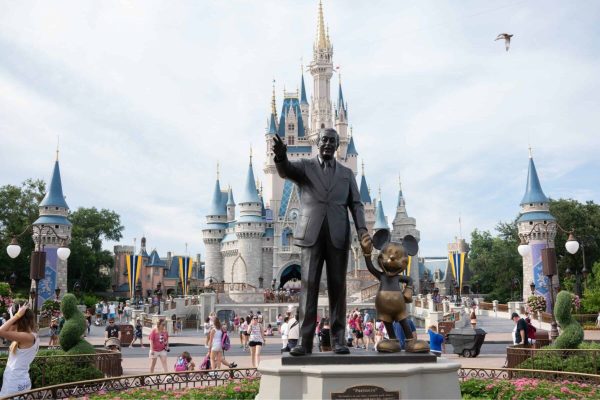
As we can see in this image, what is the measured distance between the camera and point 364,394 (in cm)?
588

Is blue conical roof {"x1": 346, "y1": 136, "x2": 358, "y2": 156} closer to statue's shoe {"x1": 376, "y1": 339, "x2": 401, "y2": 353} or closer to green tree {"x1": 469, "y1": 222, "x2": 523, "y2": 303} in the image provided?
green tree {"x1": 469, "y1": 222, "x2": 523, "y2": 303}

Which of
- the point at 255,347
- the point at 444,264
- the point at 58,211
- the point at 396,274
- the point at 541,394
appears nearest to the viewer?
the point at 396,274

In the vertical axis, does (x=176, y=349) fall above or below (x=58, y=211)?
below

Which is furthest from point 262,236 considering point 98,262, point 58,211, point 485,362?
point 485,362

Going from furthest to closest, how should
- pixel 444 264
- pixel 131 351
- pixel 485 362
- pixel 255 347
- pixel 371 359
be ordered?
pixel 444 264, pixel 131 351, pixel 485 362, pixel 255 347, pixel 371 359

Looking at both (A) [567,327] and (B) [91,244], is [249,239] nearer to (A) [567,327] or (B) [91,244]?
(B) [91,244]

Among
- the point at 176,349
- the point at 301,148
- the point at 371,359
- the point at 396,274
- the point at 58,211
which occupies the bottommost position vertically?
the point at 176,349

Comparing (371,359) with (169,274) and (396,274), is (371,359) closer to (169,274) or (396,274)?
(396,274)

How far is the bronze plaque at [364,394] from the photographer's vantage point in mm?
5867

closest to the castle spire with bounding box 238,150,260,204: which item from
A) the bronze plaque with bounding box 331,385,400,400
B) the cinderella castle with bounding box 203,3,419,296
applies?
the cinderella castle with bounding box 203,3,419,296

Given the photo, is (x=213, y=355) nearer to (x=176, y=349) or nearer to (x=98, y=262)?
(x=176, y=349)

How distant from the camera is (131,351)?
22.7m

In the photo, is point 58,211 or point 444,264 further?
point 444,264

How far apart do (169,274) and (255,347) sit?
80744 millimetres
